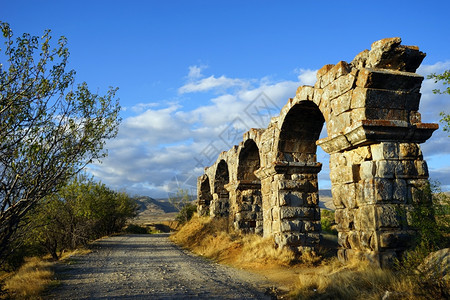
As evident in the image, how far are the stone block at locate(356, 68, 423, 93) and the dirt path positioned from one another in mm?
3969

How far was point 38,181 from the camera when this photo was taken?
5266 millimetres

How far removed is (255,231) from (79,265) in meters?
6.87

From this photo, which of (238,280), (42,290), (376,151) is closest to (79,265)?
(42,290)

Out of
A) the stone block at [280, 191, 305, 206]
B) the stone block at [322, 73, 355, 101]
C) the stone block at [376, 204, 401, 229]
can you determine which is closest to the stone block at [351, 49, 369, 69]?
the stone block at [322, 73, 355, 101]

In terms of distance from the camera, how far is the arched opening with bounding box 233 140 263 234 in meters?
13.9

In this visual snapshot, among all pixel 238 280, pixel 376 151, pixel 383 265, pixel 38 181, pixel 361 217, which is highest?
pixel 376 151

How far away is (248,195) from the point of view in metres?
14.0

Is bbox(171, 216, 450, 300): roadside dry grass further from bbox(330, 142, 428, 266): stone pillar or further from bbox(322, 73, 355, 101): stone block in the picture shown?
bbox(322, 73, 355, 101): stone block

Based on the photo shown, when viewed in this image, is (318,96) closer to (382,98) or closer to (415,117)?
(382,98)

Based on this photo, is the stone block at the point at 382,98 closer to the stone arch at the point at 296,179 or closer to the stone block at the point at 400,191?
the stone block at the point at 400,191

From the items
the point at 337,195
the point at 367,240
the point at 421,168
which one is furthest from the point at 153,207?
the point at 421,168

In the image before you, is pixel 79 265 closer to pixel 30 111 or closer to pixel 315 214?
pixel 30 111

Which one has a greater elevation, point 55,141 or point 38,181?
point 55,141

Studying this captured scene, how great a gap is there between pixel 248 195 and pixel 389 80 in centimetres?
881
